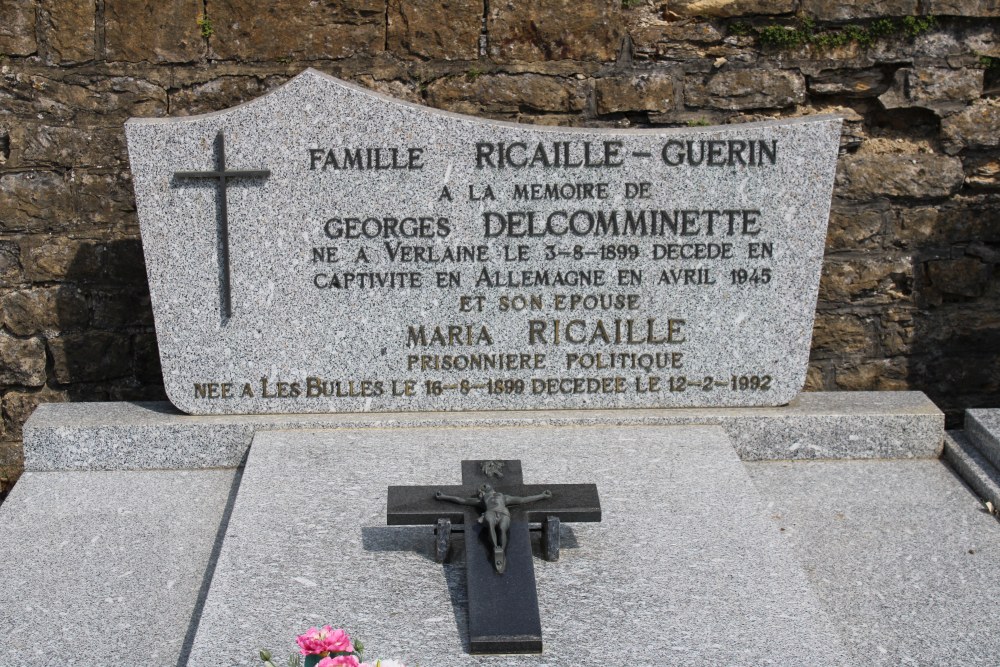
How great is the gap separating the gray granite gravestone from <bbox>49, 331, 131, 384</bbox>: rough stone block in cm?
77

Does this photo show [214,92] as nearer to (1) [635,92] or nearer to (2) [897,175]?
(1) [635,92]

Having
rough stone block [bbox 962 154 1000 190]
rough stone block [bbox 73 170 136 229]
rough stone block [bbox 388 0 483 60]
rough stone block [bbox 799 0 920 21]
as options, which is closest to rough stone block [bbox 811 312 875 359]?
rough stone block [bbox 962 154 1000 190]

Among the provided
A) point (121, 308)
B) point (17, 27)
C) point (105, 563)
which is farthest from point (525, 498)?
point (17, 27)

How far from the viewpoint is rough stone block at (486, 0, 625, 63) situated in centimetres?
479

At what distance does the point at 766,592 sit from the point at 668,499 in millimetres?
619

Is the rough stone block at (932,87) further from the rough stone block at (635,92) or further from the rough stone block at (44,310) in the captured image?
the rough stone block at (44,310)

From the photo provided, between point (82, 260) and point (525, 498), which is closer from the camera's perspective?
point (525, 498)

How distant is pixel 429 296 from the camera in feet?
14.1

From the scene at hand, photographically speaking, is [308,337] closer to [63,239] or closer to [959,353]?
[63,239]

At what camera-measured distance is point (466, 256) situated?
429cm

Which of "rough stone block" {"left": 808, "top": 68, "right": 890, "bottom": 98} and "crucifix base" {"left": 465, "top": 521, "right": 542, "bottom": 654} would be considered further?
"rough stone block" {"left": 808, "top": 68, "right": 890, "bottom": 98}

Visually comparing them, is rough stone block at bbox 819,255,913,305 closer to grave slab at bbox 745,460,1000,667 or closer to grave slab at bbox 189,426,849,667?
grave slab at bbox 745,460,1000,667

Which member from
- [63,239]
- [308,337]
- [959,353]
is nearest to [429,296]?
[308,337]

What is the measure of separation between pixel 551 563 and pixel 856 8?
2833 millimetres
